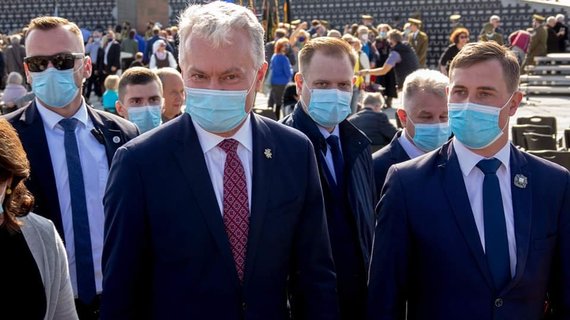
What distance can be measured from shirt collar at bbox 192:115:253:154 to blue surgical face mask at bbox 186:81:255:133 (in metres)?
0.02

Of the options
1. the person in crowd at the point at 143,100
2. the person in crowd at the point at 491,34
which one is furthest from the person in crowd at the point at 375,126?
the person in crowd at the point at 491,34

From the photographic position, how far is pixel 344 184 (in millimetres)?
3838

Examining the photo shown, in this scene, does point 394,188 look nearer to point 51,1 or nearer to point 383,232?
point 383,232

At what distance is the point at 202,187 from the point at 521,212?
110 cm

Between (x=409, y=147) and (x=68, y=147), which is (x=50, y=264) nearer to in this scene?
(x=68, y=147)

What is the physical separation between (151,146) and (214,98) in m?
0.26

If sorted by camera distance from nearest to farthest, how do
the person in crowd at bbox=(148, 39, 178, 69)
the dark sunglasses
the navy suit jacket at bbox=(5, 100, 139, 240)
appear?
the navy suit jacket at bbox=(5, 100, 139, 240) < the dark sunglasses < the person in crowd at bbox=(148, 39, 178, 69)

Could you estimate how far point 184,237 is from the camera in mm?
2688

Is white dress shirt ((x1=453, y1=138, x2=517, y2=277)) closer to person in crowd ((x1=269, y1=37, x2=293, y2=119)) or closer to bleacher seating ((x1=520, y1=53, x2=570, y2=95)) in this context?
person in crowd ((x1=269, y1=37, x2=293, y2=119))

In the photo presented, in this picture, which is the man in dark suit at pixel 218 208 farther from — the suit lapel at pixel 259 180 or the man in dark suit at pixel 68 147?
the man in dark suit at pixel 68 147

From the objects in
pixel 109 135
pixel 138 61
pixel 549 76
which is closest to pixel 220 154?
pixel 109 135

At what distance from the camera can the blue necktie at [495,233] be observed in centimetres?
288

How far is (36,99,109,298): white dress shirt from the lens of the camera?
3.77 m

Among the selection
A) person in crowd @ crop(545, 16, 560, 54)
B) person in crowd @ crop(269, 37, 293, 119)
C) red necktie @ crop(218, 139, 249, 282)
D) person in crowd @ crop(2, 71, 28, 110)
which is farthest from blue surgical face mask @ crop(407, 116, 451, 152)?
person in crowd @ crop(545, 16, 560, 54)
